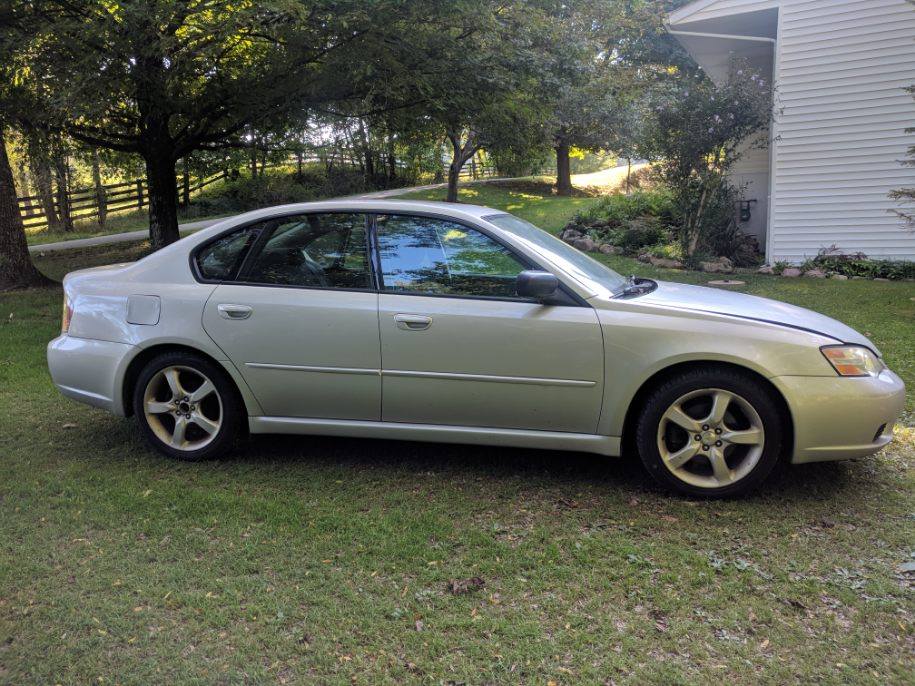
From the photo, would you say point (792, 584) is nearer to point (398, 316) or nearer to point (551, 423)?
point (551, 423)

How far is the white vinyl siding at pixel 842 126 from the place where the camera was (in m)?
11.1

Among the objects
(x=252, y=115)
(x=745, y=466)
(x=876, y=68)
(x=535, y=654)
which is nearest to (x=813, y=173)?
(x=876, y=68)

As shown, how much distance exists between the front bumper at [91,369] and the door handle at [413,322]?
162 cm

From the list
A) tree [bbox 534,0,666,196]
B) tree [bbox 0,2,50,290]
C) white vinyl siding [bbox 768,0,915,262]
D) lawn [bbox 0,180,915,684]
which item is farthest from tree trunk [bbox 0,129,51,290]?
white vinyl siding [bbox 768,0,915,262]

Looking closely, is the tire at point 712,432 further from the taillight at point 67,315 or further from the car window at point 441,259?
the taillight at point 67,315

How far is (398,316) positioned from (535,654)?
1.92m

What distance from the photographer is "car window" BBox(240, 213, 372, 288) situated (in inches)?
164

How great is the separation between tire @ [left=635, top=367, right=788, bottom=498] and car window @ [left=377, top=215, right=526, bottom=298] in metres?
0.98

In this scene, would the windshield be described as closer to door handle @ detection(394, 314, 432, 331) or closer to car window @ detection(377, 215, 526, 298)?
car window @ detection(377, 215, 526, 298)

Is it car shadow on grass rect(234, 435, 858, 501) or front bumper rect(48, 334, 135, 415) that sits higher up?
front bumper rect(48, 334, 135, 415)

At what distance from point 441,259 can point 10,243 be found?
30.5ft

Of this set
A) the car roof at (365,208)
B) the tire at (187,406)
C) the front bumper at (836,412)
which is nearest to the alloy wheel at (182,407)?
the tire at (187,406)

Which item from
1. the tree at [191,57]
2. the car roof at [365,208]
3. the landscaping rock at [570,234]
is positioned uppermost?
the tree at [191,57]

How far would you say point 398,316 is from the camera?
155 inches
